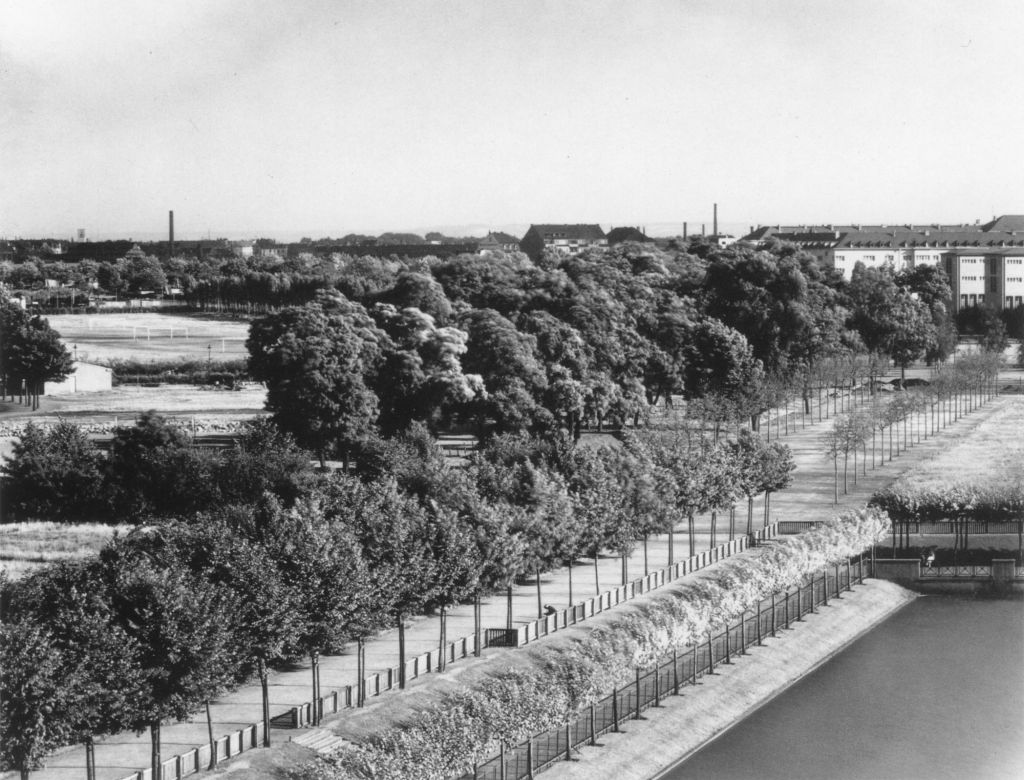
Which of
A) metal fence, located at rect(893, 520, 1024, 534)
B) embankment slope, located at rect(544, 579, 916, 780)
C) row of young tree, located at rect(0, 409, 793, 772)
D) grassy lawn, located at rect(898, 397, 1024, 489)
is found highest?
row of young tree, located at rect(0, 409, 793, 772)

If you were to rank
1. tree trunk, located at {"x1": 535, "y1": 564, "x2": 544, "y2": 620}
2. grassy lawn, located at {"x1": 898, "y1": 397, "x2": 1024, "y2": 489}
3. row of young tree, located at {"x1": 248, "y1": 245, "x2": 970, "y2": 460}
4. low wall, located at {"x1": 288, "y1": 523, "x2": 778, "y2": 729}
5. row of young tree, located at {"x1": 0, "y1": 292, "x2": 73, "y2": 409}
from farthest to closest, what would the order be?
row of young tree, located at {"x1": 0, "y1": 292, "x2": 73, "y2": 409}, row of young tree, located at {"x1": 248, "y1": 245, "x2": 970, "y2": 460}, grassy lawn, located at {"x1": 898, "y1": 397, "x2": 1024, "y2": 489}, tree trunk, located at {"x1": 535, "y1": 564, "x2": 544, "y2": 620}, low wall, located at {"x1": 288, "y1": 523, "x2": 778, "y2": 729}

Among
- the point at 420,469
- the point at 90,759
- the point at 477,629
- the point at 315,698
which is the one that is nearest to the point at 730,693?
the point at 477,629

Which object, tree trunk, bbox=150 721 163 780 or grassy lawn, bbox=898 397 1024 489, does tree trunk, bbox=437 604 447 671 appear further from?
grassy lawn, bbox=898 397 1024 489

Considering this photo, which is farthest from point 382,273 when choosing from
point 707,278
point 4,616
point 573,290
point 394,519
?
point 4,616

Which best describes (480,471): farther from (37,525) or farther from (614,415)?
(614,415)

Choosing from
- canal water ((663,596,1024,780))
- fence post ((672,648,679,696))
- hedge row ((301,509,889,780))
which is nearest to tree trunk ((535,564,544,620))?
hedge row ((301,509,889,780))

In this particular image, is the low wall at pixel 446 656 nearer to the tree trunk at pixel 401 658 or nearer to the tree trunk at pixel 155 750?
the tree trunk at pixel 401 658

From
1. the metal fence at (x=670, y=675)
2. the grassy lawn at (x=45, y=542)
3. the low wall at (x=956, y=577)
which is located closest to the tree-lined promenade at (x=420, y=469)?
the grassy lawn at (x=45, y=542)
